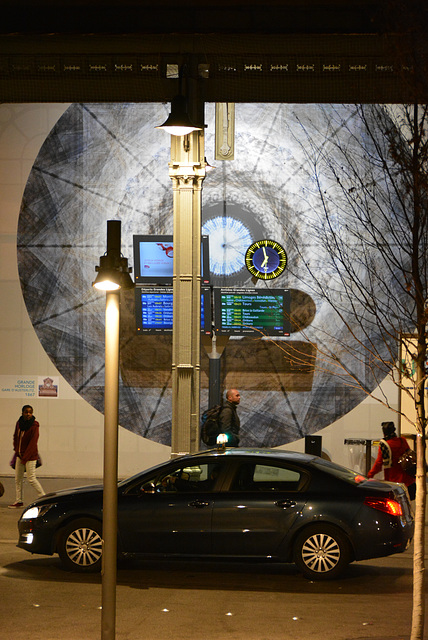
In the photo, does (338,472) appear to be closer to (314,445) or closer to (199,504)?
(199,504)

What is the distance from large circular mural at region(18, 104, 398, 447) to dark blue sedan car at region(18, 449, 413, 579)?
7.41 m

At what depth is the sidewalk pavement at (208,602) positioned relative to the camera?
8.73 metres

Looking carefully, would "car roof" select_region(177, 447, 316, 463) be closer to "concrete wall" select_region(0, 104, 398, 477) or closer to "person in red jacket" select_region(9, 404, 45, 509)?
"person in red jacket" select_region(9, 404, 45, 509)

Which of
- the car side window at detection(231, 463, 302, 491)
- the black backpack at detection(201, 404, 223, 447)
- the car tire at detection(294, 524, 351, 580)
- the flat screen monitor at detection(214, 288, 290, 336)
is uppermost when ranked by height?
the flat screen monitor at detection(214, 288, 290, 336)

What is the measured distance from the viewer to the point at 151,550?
1079 centimetres

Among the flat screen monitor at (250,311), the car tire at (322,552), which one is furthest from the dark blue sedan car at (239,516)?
the flat screen monitor at (250,311)

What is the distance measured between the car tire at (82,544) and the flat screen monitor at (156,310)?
24.5ft

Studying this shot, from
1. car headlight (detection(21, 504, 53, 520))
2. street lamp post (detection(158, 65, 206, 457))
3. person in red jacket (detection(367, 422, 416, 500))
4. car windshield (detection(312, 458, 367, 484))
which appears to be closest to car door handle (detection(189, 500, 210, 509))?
car windshield (detection(312, 458, 367, 484))

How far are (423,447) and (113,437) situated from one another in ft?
8.08

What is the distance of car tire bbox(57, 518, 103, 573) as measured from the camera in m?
10.9

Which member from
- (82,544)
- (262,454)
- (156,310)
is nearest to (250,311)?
(156,310)

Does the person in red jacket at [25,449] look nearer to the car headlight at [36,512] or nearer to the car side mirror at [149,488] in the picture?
the car headlight at [36,512]

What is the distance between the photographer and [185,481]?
36.4ft
